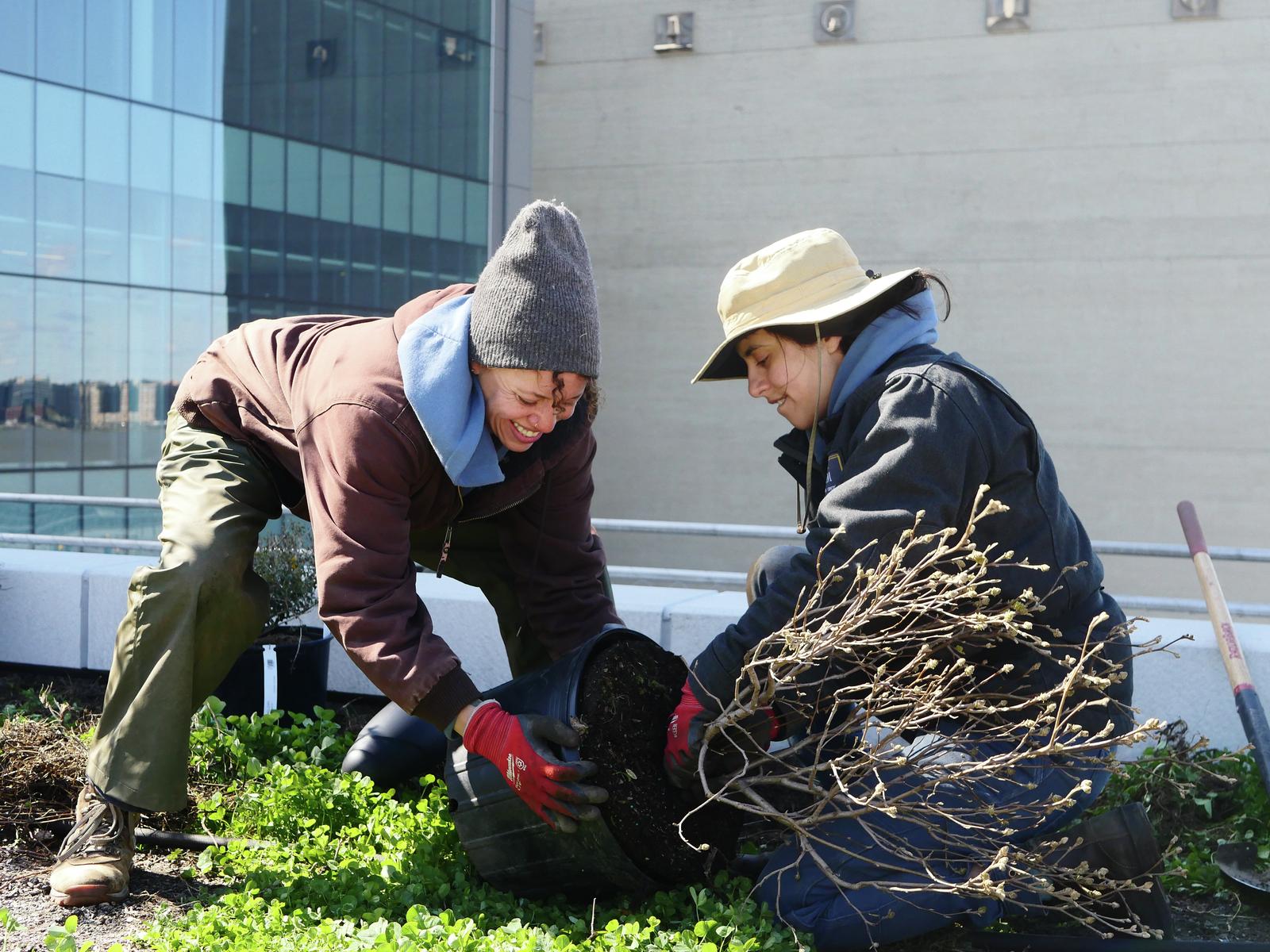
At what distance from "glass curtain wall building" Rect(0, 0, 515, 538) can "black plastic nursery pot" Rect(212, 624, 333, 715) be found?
495 inches

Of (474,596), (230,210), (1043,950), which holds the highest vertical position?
(230,210)

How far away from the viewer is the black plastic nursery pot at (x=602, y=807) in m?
2.66

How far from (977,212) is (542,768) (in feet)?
72.5

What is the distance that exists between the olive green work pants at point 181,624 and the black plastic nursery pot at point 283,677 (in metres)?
0.99

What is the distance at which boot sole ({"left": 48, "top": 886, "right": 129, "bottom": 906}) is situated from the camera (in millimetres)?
2729

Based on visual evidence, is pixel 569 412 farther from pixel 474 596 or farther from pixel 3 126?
pixel 3 126

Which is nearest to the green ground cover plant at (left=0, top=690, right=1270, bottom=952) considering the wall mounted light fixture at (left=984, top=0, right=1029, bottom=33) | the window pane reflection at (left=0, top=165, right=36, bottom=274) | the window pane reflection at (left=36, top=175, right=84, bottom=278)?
the window pane reflection at (left=0, top=165, right=36, bottom=274)

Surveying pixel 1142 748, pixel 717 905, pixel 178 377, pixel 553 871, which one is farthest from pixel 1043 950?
pixel 178 377

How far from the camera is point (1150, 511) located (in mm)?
22047

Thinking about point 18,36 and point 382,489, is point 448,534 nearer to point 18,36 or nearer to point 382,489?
point 382,489

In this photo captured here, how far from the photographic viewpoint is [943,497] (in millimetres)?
2562

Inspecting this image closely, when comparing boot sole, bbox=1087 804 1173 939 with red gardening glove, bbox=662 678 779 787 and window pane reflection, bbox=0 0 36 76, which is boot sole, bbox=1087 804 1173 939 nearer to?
red gardening glove, bbox=662 678 779 787

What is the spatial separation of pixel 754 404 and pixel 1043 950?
21317 mm

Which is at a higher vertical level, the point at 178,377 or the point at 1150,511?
the point at 178,377
